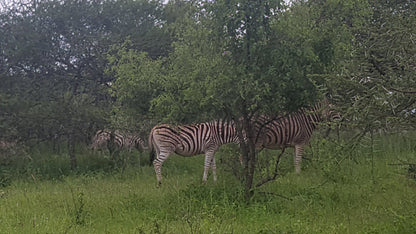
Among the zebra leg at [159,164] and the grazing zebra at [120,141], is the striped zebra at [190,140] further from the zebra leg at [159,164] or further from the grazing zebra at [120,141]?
the grazing zebra at [120,141]

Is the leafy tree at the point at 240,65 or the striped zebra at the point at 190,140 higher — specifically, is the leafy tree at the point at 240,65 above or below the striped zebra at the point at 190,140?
above

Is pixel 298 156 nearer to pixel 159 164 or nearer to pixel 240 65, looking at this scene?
pixel 159 164

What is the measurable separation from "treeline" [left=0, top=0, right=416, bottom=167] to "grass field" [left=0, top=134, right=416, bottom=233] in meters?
0.84

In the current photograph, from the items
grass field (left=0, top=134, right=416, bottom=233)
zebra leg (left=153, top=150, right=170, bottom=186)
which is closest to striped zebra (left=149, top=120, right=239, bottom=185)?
zebra leg (left=153, top=150, right=170, bottom=186)

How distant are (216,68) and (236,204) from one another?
197 centimetres

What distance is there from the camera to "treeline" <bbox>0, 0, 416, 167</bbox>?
17.0 feet

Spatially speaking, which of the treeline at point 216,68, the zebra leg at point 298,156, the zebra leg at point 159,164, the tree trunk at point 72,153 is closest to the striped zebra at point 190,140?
the zebra leg at point 159,164

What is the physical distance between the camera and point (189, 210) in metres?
6.28

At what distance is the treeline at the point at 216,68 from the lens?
5.18 meters

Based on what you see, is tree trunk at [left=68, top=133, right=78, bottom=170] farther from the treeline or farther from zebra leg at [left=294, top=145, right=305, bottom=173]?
zebra leg at [left=294, top=145, right=305, bottom=173]

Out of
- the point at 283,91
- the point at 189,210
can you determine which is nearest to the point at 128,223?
the point at 189,210

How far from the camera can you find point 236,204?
6574 millimetres

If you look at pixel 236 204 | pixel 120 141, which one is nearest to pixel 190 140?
pixel 236 204

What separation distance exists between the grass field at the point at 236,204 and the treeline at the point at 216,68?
84 cm
